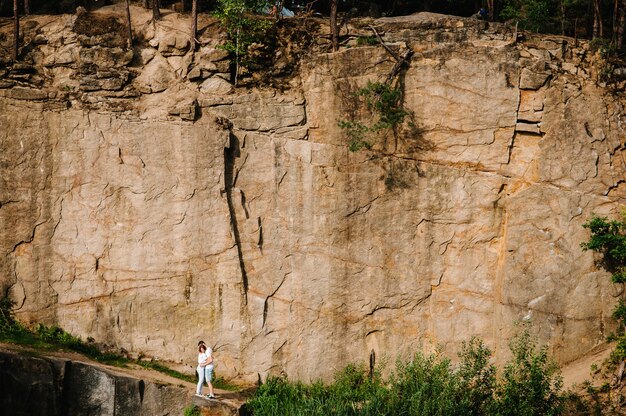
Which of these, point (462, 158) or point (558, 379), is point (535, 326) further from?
point (462, 158)

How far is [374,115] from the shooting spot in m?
19.2

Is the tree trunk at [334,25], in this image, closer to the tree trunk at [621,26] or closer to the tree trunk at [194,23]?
the tree trunk at [194,23]

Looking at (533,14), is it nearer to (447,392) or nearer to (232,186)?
(232,186)

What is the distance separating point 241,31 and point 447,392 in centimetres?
875

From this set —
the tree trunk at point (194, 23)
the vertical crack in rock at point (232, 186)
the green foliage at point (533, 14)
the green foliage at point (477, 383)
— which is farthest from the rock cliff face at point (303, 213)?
the green foliage at point (533, 14)

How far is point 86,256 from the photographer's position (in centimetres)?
1914

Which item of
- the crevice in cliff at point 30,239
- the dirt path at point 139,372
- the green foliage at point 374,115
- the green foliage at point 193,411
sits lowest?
the green foliage at point 193,411

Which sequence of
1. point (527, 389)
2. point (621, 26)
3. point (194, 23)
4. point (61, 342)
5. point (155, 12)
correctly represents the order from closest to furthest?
1. point (527, 389)
2. point (61, 342)
3. point (194, 23)
4. point (155, 12)
5. point (621, 26)

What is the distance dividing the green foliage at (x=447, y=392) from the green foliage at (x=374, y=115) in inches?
182

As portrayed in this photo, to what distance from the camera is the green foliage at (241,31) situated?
19.7 metres

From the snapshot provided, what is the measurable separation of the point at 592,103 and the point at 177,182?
28.4 feet

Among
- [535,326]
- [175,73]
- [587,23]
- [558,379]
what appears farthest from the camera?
[587,23]

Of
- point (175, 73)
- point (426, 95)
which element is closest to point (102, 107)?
point (175, 73)

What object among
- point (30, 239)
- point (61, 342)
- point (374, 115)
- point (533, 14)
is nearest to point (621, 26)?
point (533, 14)
